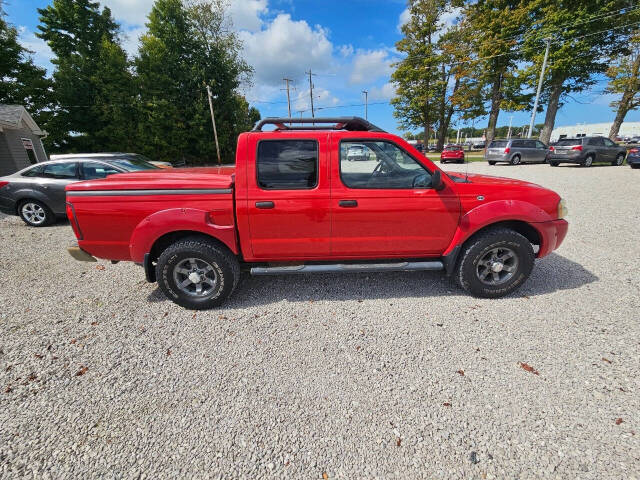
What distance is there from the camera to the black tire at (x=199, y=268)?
2.92 metres

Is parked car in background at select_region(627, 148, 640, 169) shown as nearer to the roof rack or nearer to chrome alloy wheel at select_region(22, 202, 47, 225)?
the roof rack

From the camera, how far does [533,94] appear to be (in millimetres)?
25344

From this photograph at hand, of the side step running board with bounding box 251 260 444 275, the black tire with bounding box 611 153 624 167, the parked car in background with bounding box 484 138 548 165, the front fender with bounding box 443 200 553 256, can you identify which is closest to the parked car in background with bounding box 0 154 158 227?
the side step running board with bounding box 251 260 444 275

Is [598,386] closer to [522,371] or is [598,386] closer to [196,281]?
[522,371]

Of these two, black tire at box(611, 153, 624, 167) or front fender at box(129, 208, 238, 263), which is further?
black tire at box(611, 153, 624, 167)

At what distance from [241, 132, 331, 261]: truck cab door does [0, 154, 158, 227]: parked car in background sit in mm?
4750

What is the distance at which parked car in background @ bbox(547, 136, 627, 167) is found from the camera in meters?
14.9

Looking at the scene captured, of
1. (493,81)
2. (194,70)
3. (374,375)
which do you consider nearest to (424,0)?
(493,81)

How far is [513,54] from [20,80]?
39.6 m

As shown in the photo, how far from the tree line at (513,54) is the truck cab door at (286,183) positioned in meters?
29.6

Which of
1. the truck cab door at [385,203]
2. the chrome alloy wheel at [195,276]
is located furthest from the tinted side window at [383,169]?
the chrome alloy wheel at [195,276]

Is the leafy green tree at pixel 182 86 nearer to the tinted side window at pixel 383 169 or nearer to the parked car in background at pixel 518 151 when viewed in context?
the parked car in background at pixel 518 151

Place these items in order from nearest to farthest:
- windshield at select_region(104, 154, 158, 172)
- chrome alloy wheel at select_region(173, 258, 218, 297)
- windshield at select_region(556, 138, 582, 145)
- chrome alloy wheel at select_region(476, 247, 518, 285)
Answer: chrome alloy wheel at select_region(173, 258, 218, 297) < chrome alloy wheel at select_region(476, 247, 518, 285) < windshield at select_region(104, 154, 158, 172) < windshield at select_region(556, 138, 582, 145)

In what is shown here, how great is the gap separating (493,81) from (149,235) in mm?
34614
